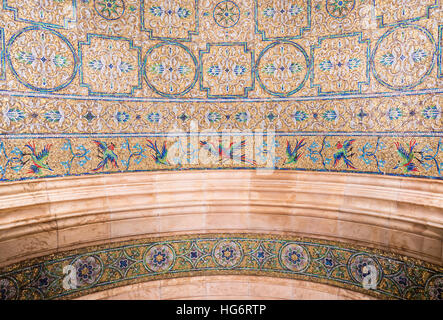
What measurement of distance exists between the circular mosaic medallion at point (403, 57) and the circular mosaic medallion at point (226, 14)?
1.12 metres

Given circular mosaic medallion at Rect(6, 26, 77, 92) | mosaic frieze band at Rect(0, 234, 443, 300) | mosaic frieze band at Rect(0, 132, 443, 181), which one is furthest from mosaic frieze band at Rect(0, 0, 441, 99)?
mosaic frieze band at Rect(0, 234, 443, 300)

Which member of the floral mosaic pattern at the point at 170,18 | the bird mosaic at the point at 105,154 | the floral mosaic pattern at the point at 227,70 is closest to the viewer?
the bird mosaic at the point at 105,154

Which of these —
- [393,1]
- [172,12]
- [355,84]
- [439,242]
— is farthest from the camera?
[172,12]

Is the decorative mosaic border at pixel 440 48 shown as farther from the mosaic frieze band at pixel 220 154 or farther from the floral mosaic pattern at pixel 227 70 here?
the floral mosaic pattern at pixel 227 70

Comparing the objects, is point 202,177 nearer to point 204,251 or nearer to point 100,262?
point 204,251

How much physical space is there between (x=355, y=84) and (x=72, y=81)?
2.08m

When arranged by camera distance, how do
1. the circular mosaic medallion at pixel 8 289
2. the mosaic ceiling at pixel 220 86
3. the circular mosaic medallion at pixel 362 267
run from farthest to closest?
1. the circular mosaic medallion at pixel 362 267
2. the mosaic ceiling at pixel 220 86
3. the circular mosaic medallion at pixel 8 289

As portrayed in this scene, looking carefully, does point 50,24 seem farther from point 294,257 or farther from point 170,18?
point 294,257

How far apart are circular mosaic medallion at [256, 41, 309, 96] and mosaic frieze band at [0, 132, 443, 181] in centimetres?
39

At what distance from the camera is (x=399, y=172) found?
215cm

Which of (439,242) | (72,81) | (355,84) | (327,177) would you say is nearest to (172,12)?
(72,81)

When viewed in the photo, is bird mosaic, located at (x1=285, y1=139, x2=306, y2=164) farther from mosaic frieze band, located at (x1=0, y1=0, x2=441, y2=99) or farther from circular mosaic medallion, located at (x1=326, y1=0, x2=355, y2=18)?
circular mosaic medallion, located at (x1=326, y1=0, x2=355, y2=18)

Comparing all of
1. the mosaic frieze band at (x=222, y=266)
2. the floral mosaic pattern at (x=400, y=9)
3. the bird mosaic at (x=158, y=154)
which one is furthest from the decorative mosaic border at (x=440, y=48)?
the bird mosaic at (x=158, y=154)

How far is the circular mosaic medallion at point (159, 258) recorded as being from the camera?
246 cm
